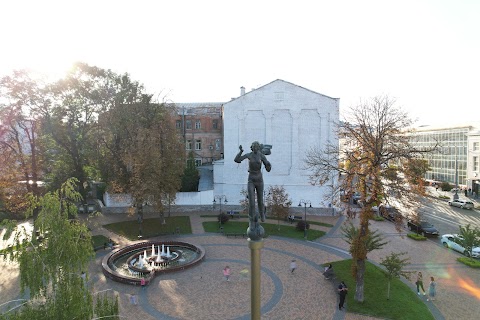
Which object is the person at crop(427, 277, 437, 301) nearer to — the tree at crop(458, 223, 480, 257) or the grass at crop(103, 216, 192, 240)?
the tree at crop(458, 223, 480, 257)

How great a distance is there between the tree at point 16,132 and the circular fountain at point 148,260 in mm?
10654

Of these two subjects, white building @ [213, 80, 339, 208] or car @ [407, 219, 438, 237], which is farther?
white building @ [213, 80, 339, 208]

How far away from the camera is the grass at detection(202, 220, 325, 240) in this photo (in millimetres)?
31094

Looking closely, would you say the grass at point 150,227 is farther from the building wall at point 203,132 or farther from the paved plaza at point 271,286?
the building wall at point 203,132

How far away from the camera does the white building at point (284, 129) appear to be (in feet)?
132

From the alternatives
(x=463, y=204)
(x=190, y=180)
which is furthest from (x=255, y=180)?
(x=463, y=204)

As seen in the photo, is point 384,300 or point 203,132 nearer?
point 384,300

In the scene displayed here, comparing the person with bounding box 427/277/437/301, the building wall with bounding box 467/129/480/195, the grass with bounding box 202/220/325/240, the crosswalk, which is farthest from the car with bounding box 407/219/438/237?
the building wall with bounding box 467/129/480/195

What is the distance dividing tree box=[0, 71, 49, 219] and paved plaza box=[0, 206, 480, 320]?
29.8 feet

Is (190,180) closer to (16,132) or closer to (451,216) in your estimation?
(16,132)

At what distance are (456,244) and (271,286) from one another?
17.5m

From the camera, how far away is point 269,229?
3294 centimetres

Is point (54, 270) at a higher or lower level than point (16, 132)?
lower

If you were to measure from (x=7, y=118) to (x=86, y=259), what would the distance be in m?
24.7
